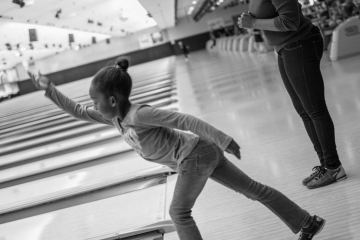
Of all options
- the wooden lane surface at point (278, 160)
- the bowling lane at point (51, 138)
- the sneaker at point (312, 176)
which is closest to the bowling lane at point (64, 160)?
the wooden lane surface at point (278, 160)

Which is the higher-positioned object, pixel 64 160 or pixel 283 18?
pixel 283 18

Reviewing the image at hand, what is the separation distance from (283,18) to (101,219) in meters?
1.77

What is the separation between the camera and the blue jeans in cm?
212

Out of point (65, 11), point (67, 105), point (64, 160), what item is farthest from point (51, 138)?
point (65, 11)

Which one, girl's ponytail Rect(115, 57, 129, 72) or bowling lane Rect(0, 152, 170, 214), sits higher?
girl's ponytail Rect(115, 57, 129, 72)

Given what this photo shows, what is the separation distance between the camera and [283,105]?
574 centimetres

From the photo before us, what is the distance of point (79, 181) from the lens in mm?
4629

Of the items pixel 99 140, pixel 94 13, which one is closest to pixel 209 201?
pixel 99 140

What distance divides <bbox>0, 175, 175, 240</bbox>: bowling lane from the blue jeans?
718mm

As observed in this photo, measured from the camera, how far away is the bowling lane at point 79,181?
13.9ft

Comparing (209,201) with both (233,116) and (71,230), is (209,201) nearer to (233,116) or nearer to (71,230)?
(71,230)

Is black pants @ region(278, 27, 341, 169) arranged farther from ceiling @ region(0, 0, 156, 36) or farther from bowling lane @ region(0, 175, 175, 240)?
ceiling @ region(0, 0, 156, 36)

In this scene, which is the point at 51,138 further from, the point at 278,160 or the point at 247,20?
the point at 247,20

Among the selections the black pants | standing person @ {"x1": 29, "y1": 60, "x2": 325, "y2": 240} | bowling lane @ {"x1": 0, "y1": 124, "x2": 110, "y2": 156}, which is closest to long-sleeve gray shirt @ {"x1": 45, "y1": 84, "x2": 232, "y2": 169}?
standing person @ {"x1": 29, "y1": 60, "x2": 325, "y2": 240}
